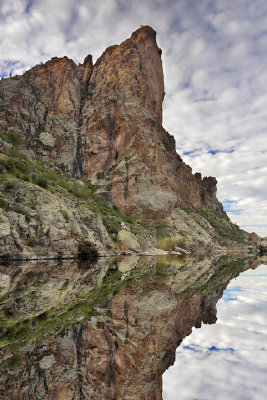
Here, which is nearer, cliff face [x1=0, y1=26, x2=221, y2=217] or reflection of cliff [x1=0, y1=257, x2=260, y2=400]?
reflection of cliff [x1=0, y1=257, x2=260, y2=400]

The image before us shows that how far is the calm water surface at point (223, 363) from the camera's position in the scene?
4.89 meters

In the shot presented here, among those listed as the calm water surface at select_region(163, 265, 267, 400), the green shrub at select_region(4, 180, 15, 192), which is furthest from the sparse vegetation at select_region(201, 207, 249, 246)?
the calm water surface at select_region(163, 265, 267, 400)

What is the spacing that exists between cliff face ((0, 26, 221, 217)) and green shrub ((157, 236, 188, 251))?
7402 mm

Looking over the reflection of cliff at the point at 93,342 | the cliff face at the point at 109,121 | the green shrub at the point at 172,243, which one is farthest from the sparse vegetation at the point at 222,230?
the reflection of cliff at the point at 93,342

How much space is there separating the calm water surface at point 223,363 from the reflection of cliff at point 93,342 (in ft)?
1.25

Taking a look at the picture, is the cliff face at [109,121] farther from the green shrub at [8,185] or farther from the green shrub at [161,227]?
the green shrub at [8,185]

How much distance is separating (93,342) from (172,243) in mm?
57004

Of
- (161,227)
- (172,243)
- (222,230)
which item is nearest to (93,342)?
(172,243)

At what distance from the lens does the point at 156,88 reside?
86.8 meters

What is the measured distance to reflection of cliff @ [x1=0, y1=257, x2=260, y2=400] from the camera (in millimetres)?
5395

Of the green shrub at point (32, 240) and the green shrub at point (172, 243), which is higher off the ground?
the green shrub at point (172, 243)

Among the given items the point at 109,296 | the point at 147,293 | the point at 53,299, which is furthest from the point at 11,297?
the point at 147,293

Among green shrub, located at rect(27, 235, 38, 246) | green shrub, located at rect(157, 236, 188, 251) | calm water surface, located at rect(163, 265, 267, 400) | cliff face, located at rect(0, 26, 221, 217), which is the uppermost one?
cliff face, located at rect(0, 26, 221, 217)

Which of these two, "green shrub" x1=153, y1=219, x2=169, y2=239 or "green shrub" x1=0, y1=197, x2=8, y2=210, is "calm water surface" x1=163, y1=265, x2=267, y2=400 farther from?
"green shrub" x1=153, y1=219, x2=169, y2=239
